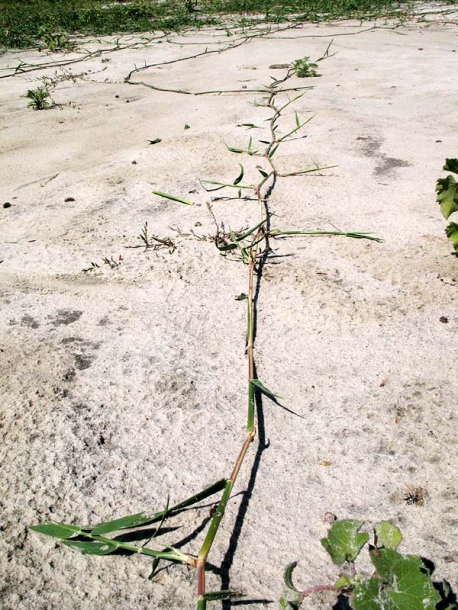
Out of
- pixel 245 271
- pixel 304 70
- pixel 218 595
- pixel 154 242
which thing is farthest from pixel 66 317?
pixel 304 70

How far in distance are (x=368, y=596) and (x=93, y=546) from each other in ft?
1.59

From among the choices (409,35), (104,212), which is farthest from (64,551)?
(409,35)

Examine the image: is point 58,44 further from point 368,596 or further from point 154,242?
point 368,596

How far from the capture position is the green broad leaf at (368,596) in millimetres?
758

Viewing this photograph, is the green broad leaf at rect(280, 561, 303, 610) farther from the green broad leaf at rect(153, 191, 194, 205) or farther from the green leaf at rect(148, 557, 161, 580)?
the green broad leaf at rect(153, 191, 194, 205)

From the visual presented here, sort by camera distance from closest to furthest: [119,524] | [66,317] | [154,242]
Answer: [119,524], [66,317], [154,242]

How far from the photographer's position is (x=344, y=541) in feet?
2.85

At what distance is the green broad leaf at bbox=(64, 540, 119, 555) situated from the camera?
0.95m

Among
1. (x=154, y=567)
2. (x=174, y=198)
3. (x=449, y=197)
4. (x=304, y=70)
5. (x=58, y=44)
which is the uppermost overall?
(x=58, y=44)

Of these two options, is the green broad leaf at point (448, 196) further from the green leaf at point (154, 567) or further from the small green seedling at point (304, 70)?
the small green seedling at point (304, 70)

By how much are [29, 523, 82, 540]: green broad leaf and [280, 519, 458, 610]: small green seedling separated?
0.40 m

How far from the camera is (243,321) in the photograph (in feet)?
5.19

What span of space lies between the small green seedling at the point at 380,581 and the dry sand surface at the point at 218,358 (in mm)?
70

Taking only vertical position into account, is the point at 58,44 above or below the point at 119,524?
above
